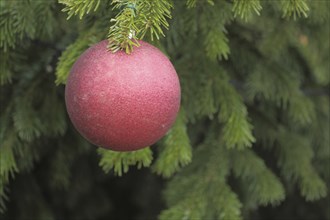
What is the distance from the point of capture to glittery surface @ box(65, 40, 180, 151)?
3.09 ft

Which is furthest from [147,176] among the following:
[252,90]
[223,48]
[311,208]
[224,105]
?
[223,48]

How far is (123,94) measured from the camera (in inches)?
37.0

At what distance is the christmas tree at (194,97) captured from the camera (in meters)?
1.45

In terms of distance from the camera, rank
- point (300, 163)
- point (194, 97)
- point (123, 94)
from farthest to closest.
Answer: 1. point (300, 163)
2. point (194, 97)
3. point (123, 94)

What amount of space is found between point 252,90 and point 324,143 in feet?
2.01

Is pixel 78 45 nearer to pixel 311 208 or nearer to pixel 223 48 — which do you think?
pixel 223 48

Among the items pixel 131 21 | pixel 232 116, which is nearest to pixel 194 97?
pixel 232 116

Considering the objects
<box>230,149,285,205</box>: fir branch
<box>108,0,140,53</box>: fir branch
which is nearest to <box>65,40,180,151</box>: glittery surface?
<box>108,0,140,53</box>: fir branch

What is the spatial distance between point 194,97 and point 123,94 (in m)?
0.82

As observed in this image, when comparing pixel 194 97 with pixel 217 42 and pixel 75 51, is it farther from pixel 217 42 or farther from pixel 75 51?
pixel 75 51

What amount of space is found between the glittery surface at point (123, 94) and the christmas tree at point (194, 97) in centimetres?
4

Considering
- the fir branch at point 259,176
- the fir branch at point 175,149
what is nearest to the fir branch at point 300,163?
the fir branch at point 259,176

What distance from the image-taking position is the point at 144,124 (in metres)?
0.97

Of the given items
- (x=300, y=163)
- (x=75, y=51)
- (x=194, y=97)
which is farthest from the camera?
(x=300, y=163)
